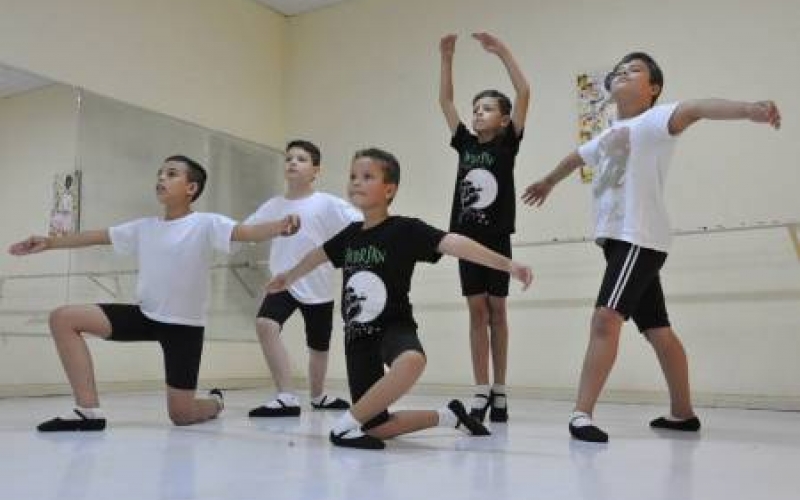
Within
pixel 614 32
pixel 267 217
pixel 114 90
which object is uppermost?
pixel 614 32

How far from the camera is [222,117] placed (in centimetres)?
466

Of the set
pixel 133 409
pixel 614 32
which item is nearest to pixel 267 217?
pixel 133 409

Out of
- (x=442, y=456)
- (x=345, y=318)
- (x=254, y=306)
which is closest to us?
(x=442, y=456)

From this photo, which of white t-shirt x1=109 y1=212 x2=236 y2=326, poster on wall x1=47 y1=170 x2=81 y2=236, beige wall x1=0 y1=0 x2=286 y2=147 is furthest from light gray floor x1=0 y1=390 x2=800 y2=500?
beige wall x1=0 y1=0 x2=286 y2=147

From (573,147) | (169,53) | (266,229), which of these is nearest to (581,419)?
(266,229)

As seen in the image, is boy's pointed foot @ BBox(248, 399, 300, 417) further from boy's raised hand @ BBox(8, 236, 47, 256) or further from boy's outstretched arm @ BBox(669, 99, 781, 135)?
boy's outstretched arm @ BBox(669, 99, 781, 135)

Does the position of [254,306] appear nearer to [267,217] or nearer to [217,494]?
[267,217]

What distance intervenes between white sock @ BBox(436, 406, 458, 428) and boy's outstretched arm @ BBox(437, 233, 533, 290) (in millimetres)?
433

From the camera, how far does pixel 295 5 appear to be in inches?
197

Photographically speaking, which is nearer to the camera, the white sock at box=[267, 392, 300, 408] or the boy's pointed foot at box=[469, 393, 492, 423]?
the boy's pointed foot at box=[469, 393, 492, 423]

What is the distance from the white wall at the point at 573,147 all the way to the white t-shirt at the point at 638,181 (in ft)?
4.89

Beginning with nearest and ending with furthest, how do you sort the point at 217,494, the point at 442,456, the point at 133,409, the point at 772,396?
1. the point at 217,494
2. the point at 442,456
3. the point at 133,409
4. the point at 772,396

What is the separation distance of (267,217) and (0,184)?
4.95 feet

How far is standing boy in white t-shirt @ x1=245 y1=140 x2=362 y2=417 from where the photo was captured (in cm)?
288
